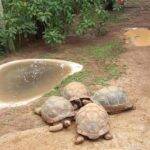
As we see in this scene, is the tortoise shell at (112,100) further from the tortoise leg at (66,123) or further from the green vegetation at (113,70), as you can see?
the green vegetation at (113,70)

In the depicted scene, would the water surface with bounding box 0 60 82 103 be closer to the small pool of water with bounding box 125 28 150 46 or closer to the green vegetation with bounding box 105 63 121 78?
the green vegetation with bounding box 105 63 121 78

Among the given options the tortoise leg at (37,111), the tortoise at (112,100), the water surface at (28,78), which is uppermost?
the tortoise at (112,100)

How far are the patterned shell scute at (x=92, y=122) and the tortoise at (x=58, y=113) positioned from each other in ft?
0.69

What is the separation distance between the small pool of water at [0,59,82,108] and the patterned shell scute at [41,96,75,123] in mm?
919

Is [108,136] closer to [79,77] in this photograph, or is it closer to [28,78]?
[79,77]

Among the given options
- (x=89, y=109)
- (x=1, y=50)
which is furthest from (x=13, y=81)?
(x=89, y=109)

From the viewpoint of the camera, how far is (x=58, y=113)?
568 cm

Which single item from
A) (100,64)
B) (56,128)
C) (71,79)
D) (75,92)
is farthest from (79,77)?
(56,128)

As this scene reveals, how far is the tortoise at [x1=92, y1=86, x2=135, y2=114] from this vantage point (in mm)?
5938

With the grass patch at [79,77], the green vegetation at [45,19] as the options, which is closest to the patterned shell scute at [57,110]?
the grass patch at [79,77]

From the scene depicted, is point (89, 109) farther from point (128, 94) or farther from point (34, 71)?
point (34, 71)

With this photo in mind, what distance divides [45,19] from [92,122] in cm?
389

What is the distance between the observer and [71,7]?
30.5 ft

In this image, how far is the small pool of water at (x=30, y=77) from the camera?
6895 mm
